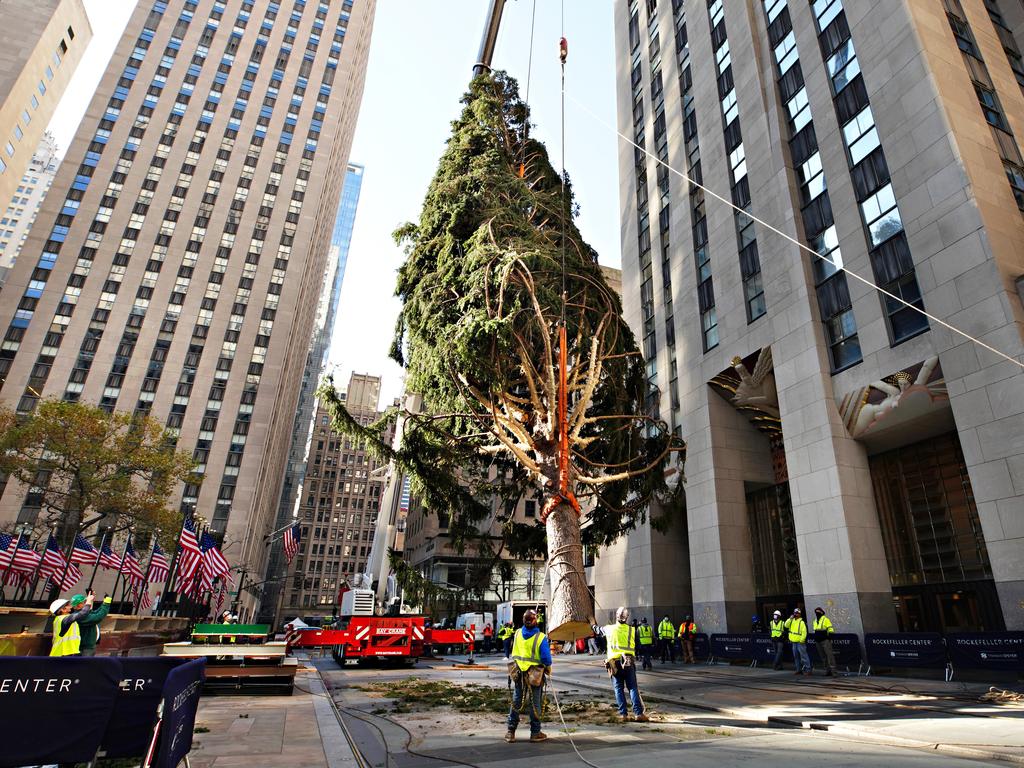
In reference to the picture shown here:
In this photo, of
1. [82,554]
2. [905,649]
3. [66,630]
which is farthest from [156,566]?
[905,649]

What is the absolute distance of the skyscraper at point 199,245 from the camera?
61.0 metres

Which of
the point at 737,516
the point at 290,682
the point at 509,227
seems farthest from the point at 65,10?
the point at 737,516

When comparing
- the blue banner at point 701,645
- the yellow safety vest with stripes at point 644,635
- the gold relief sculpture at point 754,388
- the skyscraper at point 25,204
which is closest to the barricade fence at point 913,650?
the blue banner at point 701,645

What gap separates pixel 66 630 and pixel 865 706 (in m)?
14.1

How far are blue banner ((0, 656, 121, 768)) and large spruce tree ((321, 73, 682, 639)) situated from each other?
28.8ft

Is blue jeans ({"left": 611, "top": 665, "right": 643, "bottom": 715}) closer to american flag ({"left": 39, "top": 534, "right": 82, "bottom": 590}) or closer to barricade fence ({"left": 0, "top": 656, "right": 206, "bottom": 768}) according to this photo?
barricade fence ({"left": 0, "top": 656, "right": 206, "bottom": 768})

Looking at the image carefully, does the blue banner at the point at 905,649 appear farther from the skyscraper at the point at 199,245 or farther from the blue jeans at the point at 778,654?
the skyscraper at the point at 199,245

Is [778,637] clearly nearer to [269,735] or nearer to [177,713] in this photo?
[269,735]

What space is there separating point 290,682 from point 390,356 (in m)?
9.63

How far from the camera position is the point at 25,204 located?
5098 inches

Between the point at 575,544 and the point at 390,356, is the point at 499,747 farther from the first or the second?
the point at 390,356

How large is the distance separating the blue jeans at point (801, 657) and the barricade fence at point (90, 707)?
57.0ft

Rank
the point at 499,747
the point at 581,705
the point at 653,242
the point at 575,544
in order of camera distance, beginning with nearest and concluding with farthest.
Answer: the point at 499,747 < the point at 581,705 < the point at 575,544 < the point at 653,242

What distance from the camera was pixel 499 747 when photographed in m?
7.58
